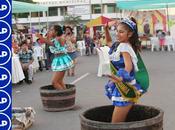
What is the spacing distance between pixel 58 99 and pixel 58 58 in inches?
33.4

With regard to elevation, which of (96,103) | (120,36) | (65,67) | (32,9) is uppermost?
(32,9)

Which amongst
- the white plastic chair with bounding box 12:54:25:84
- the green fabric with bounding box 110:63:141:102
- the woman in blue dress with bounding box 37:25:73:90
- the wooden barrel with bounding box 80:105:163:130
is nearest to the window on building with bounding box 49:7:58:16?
the white plastic chair with bounding box 12:54:25:84

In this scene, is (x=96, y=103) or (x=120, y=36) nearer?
(x=120, y=36)

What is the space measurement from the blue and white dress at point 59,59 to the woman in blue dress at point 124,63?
13.9ft

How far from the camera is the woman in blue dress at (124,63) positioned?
412 centimetres

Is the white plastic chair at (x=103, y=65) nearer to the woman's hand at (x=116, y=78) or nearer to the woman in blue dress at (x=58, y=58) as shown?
the woman in blue dress at (x=58, y=58)

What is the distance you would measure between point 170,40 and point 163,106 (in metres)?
19.3

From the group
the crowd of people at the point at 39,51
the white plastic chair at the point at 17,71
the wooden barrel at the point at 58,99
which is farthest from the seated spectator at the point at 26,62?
the wooden barrel at the point at 58,99

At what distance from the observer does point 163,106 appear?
8438 millimetres

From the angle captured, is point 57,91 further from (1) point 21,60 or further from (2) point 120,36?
(1) point 21,60

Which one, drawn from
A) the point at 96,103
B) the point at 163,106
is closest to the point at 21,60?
the point at 96,103

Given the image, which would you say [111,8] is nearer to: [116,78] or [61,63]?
[61,63]

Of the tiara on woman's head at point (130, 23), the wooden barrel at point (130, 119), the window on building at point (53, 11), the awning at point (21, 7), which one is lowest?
the wooden barrel at point (130, 119)

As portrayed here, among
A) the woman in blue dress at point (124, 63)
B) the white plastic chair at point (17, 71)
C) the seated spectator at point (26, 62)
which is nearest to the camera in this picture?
the woman in blue dress at point (124, 63)
